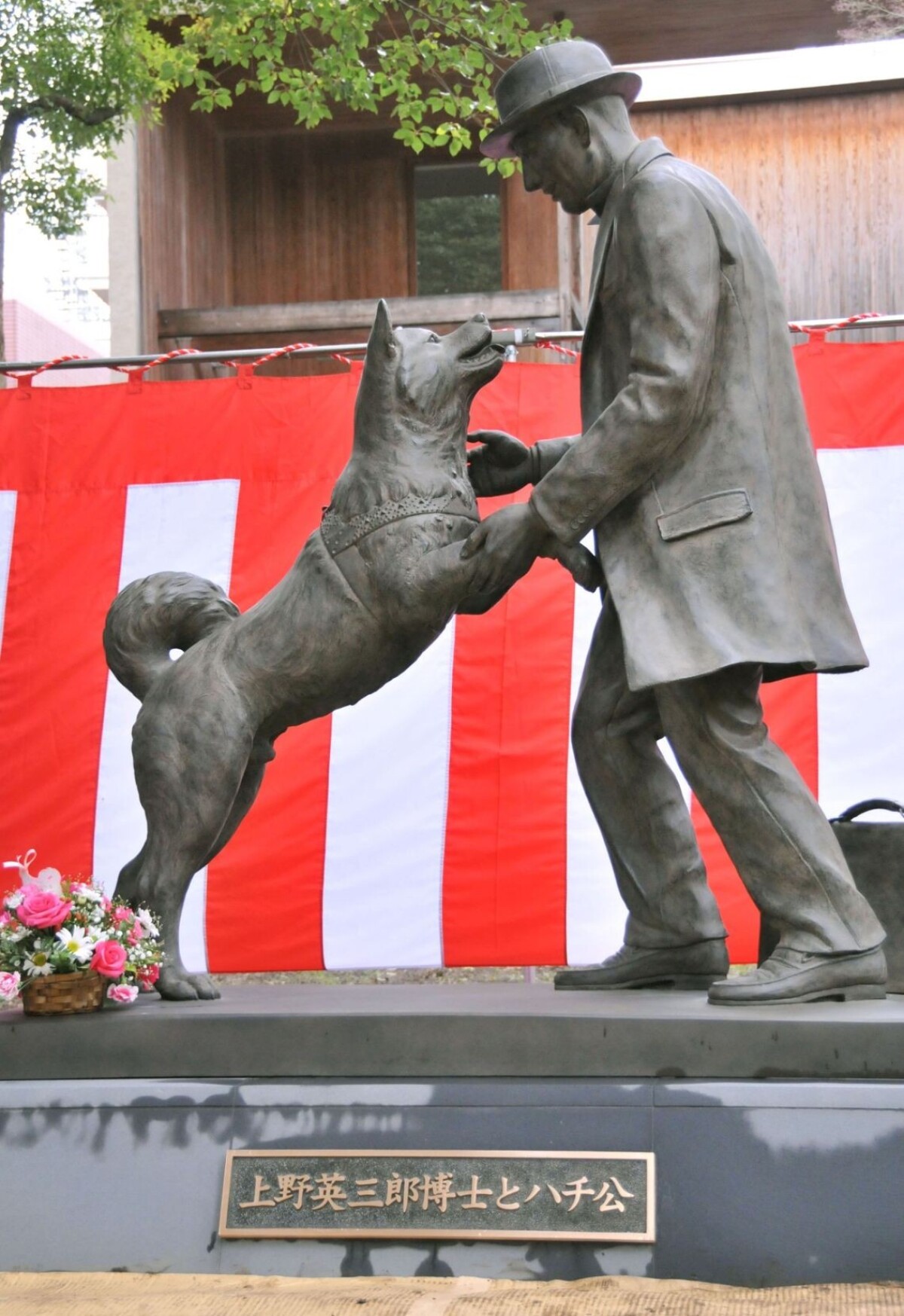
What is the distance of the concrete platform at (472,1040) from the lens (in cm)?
295

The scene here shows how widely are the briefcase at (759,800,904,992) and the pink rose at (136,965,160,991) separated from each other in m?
1.43

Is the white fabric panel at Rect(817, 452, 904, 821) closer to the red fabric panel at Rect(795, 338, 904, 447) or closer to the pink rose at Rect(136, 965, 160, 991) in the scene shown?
the red fabric panel at Rect(795, 338, 904, 447)

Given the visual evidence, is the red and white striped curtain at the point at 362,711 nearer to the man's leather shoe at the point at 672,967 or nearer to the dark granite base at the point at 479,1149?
the man's leather shoe at the point at 672,967

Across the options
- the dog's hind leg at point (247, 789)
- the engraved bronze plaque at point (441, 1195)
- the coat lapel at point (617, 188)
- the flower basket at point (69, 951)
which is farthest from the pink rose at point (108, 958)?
the coat lapel at point (617, 188)

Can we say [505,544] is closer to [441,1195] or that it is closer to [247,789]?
[247,789]

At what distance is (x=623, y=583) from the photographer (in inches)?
132

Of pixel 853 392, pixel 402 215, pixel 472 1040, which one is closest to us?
pixel 472 1040

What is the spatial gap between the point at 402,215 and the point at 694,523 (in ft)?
28.5

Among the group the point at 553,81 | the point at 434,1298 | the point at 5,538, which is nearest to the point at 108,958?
the point at 434,1298

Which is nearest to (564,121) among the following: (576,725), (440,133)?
(576,725)

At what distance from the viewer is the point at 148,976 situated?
3510 millimetres

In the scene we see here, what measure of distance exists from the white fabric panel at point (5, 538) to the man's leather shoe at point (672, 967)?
3621 mm

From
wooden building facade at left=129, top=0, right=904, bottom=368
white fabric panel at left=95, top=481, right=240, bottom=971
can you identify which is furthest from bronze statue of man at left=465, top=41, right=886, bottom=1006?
wooden building facade at left=129, top=0, right=904, bottom=368

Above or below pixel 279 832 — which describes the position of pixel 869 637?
above
